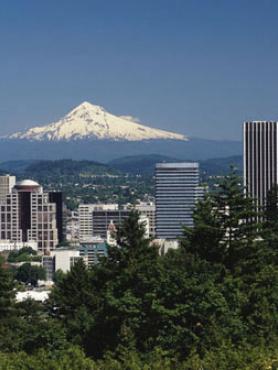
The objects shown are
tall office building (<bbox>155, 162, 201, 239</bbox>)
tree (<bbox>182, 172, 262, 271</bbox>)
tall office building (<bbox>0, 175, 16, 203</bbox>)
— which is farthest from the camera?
tall office building (<bbox>0, 175, 16, 203</bbox>)

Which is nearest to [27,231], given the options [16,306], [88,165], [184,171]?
[184,171]

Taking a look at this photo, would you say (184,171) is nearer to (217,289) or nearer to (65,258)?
(65,258)

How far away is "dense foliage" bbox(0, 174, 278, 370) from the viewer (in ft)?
33.7

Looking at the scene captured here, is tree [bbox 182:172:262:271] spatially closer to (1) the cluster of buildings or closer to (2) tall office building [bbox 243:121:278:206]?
(2) tall office building [bbox 243:121:278:206]

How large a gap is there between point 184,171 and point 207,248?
84.3 meters

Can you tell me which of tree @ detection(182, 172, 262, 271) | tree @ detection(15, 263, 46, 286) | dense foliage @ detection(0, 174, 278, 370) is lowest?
tree @ detection(15, 263, 46, 286)

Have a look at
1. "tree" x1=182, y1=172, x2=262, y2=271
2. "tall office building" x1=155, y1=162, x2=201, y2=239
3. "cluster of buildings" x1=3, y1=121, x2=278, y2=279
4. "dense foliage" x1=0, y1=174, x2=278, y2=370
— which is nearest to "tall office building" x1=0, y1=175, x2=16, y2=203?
"cluster of buildings" x1=3, y1=121, x2=278, y2=279

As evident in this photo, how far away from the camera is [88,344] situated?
13.1 metres

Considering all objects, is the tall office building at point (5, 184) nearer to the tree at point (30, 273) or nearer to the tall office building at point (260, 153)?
the tall office building at point (260, 153)

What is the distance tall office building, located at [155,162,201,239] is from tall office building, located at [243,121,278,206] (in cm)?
1178

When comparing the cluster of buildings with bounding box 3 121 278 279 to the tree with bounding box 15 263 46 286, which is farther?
the cluster of buildings with bounding box 3 121 278 279

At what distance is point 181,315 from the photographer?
11773mm

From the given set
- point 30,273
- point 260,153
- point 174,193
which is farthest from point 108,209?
point 30,273

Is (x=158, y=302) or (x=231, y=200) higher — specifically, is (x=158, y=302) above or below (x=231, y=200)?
below
